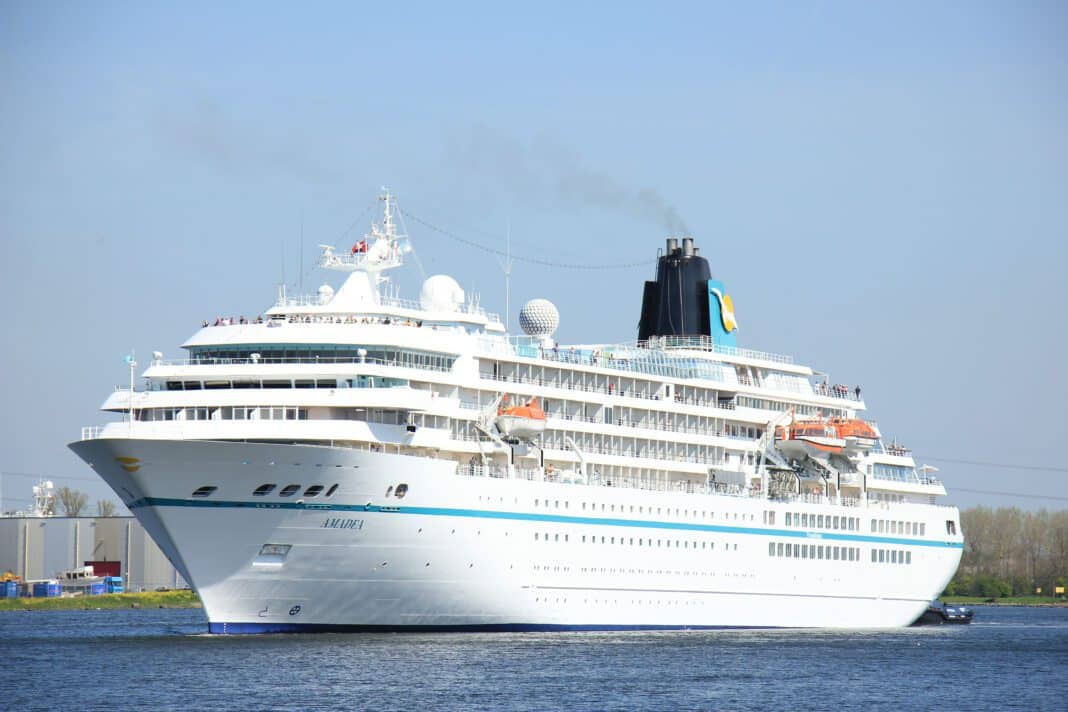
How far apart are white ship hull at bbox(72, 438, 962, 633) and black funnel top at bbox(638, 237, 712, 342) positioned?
902 centimetres

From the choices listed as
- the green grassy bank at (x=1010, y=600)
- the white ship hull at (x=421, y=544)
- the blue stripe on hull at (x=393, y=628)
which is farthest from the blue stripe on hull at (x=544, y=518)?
the green grassy bank at (x=1010, y=600)

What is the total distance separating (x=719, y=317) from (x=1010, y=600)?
55.3 m

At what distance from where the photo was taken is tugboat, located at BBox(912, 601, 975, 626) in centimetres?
7006

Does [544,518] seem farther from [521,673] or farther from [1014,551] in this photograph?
[1014,551]

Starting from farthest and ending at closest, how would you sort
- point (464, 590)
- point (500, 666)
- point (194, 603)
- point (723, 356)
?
point (194, 603), point (723, 356), point (464, 590), point (500, 666)

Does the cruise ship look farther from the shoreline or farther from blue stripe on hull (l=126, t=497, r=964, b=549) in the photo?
the shoreline

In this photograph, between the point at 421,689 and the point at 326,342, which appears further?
the point at 326,342

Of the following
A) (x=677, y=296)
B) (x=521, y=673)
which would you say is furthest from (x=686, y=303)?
(x=521, y=673)

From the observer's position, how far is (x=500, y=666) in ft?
136

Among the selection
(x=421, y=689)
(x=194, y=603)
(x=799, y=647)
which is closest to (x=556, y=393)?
(x=799, y=647)

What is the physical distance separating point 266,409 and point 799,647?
675 inches

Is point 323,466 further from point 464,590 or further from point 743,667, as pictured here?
point 743,667

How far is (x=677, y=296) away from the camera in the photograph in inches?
2537

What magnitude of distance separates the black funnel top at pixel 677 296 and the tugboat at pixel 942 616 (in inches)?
626
